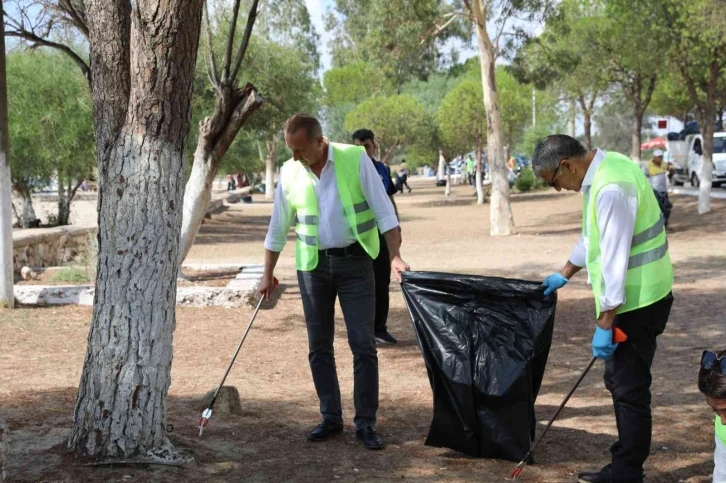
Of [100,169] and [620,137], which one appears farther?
[620,137]

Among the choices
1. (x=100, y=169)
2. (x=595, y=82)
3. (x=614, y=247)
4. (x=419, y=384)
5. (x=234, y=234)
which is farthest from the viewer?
(x=595, y=82)

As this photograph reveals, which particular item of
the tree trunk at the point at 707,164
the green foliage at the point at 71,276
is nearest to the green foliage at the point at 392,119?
the tree trunk at the point at 707,164

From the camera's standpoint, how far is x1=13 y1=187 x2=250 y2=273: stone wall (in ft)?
44.4

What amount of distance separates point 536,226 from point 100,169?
812 inches

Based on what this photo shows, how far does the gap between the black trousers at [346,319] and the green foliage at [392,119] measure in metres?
41.3

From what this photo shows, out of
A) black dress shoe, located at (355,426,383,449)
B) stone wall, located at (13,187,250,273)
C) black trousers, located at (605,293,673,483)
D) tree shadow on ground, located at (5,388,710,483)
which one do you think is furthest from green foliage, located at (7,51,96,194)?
black trousers, located at (605,293,673,483)

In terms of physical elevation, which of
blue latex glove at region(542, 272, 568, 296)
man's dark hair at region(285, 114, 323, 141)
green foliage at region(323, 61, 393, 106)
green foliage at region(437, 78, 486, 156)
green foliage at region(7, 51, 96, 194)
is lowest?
blue latex glove at region(542, 272, 568, 296)

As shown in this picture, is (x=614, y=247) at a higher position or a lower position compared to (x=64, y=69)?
lower

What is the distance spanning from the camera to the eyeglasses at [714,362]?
3.71m

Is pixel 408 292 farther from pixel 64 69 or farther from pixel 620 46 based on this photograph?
pixel 620 46

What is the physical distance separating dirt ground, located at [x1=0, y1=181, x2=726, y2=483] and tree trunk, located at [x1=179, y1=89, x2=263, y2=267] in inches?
56.8

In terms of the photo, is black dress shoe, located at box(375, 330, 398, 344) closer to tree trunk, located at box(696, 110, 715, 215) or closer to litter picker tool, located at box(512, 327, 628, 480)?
litter picker tool, located at box(512, 327, 628, 480)

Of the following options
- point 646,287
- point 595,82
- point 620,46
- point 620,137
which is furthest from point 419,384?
point 620,137

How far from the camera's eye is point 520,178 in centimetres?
4834
